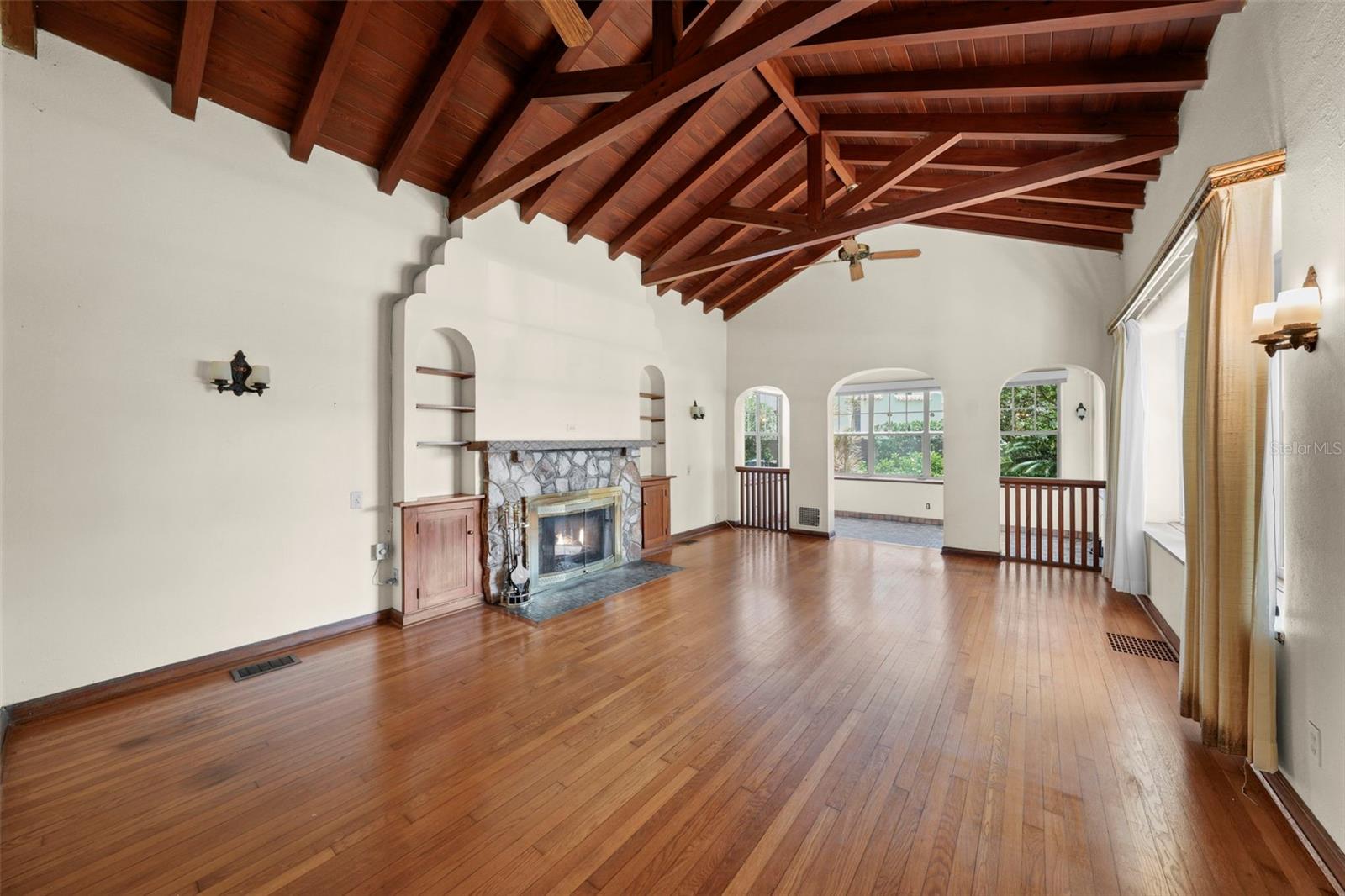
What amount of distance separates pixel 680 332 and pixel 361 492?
4792mm

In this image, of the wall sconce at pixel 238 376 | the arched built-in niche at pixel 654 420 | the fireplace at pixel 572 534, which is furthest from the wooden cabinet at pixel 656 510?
the wall sconce at pixel 238 376

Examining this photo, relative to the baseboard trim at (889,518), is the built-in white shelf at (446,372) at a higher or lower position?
higher

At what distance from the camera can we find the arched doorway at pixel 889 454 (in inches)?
348

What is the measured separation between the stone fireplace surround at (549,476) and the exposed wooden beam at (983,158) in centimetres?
384

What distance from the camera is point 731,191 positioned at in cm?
563

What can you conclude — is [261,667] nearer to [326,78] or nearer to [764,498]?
[326,78]

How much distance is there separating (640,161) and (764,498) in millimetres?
5217

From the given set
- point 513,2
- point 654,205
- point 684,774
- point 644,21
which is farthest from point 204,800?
point 654,205

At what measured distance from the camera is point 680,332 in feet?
24.7

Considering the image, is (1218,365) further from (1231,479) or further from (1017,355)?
(1017,355)

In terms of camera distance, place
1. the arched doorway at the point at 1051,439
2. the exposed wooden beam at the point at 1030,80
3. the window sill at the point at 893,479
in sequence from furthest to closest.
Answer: the window sill at the point at 893,479
the arched doorway at the point at 1051,439
the exposed wooden beam at the point at 1030,80

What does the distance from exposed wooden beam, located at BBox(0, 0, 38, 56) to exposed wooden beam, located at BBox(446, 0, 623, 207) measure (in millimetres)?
2279

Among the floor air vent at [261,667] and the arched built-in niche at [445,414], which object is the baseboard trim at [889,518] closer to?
the arched built-in niche at [445,414]

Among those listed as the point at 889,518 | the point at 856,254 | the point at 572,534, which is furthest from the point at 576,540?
the point at 889,518
